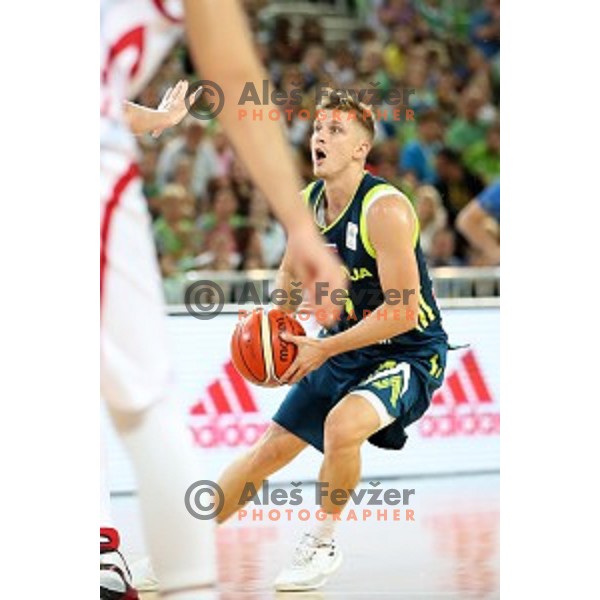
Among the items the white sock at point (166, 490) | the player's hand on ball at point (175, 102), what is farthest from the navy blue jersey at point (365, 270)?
the white sock at point (166, 490)

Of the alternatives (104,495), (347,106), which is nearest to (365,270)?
(347,106)

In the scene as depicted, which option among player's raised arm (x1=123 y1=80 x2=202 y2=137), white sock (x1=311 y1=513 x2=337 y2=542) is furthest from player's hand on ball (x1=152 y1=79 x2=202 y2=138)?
white sock (x1=311 y1=513 x2=337 y2=542)

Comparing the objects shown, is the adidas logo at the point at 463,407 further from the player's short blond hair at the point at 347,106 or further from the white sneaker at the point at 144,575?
the white sneaker at the point at 144,575

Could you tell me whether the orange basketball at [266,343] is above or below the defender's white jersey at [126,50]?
below

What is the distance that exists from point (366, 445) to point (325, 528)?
267 millimetres

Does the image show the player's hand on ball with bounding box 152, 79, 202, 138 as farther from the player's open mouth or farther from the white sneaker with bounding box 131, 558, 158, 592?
the white sneaker with bounding box 131, 558, 158, 592

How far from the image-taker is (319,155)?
484cm

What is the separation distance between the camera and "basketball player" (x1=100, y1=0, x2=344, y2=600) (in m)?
3.62

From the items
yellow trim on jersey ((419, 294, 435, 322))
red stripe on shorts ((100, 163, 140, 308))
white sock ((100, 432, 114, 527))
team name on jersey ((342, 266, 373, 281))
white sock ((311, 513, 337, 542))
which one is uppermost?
red stripe on shorts ((100, 163, 140, 308))

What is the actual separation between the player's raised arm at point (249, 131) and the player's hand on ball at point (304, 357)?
0.94 m

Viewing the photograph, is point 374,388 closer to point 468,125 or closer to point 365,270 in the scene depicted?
point 365,270

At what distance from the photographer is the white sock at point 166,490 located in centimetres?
366
